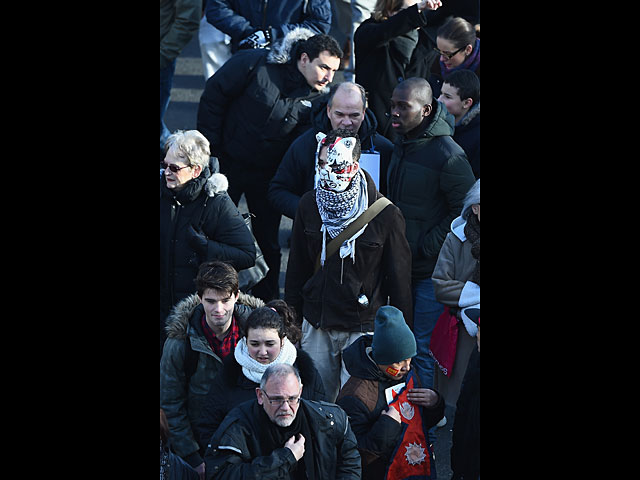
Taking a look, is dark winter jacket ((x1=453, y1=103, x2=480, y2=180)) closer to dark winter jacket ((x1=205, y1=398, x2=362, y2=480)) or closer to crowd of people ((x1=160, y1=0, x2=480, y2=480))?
crowd of people ((x1=160, y1=0, x2=480, y2=480))

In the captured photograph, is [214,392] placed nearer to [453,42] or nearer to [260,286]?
[260,286]

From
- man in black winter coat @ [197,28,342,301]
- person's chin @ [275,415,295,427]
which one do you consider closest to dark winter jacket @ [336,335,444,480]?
person's chin @ [275,415,295,427]

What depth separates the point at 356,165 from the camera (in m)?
4.79

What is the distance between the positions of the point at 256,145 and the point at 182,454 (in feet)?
7.15

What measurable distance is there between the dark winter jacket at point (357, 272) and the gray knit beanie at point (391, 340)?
56 centimetres

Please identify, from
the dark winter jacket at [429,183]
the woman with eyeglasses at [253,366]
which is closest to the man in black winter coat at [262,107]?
the dark winter jacket at [429,183]

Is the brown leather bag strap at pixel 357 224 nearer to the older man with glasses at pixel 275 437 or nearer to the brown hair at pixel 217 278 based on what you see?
the brown hair at pixel 217 278

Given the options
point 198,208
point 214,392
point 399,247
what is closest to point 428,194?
point 399,247

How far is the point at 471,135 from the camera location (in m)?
5.89

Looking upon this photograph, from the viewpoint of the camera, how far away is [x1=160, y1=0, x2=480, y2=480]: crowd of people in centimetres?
439

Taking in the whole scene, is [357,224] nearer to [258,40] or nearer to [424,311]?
[424,311]

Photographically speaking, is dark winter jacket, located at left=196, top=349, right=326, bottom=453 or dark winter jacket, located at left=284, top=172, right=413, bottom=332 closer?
dark winter jacket, located at left=196, top=349, right=326, bottom=453

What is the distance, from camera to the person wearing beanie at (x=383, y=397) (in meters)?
4.41

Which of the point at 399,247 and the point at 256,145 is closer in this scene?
the point at 399,247
